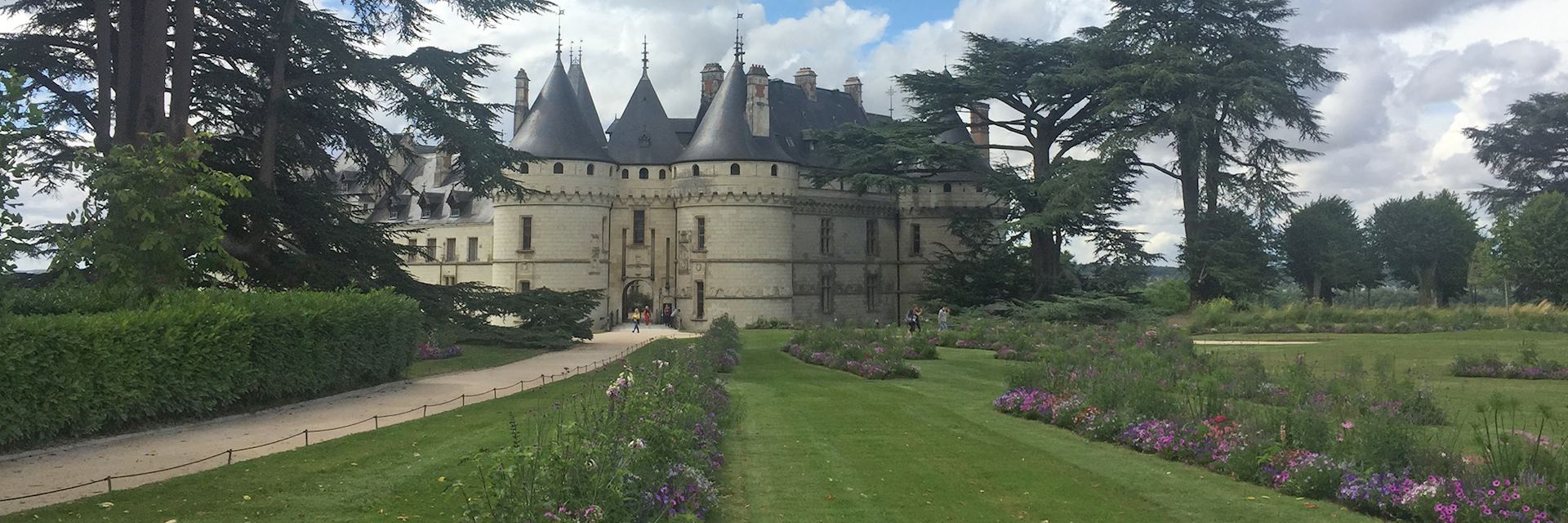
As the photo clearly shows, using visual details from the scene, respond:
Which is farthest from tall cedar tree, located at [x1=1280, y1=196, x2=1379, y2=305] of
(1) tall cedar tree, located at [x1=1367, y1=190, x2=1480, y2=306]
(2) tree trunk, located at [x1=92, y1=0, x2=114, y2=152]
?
(2) tree trunk, located at [x1=92, y1=0, x2=114, y2=152]

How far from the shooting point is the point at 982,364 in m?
21.2

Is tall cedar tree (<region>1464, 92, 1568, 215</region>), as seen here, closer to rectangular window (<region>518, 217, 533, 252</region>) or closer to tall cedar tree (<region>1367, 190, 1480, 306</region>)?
tall cedar tree (<region>1367, 190, 1480, 306</region>)

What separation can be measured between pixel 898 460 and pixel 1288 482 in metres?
3.36

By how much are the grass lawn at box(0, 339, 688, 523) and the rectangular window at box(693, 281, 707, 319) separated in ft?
101

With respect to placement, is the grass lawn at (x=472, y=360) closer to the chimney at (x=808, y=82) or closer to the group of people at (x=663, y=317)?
the group of people at (x=663, y=317)

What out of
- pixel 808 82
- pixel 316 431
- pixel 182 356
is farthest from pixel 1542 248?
pixel 182 356

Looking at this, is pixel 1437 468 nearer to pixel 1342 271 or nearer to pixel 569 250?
pixel 569 250

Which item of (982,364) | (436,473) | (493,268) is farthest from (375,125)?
(493,268)

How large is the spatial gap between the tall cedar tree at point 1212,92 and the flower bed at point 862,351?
51.7 feet

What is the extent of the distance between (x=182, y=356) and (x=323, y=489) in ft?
17.4

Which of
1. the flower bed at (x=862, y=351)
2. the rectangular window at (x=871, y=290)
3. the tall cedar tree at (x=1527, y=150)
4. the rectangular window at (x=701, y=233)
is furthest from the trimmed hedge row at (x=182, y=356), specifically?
the tall cedar tree at (x=1527, y=150)

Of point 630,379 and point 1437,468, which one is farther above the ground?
point 630,379

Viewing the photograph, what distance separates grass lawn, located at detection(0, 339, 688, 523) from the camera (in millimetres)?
7492

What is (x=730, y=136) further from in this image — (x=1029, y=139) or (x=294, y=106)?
(x=294, y=106)
